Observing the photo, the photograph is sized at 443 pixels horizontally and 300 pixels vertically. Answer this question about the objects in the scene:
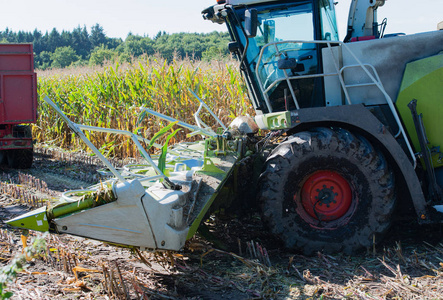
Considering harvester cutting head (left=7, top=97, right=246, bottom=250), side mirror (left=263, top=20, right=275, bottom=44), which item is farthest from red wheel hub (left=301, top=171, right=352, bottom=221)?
side mirror (left=263, top=20, right=275, bottom=44)

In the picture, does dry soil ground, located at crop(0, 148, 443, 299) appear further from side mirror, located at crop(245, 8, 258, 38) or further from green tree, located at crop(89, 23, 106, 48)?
green tree, located at crop(89, 23, 106, 48)

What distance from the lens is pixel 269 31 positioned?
413 cm

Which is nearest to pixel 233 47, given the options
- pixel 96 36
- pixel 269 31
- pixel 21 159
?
pixel 269 31

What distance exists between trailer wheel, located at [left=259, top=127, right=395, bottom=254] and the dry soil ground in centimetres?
15

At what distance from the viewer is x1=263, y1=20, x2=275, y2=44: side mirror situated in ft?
13.5

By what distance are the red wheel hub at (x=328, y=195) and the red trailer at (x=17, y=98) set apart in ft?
20.4

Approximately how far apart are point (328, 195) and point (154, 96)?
541 centimetres

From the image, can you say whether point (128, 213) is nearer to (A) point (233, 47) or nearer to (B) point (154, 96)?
(A) point (233, 47)

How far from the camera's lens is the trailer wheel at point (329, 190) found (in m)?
3.47

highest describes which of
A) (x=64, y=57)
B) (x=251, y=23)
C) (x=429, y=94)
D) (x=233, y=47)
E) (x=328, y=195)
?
(x=64, y=57)

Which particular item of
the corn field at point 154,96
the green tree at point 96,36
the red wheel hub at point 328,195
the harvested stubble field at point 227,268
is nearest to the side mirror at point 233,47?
the red wheel hub at point 328,195

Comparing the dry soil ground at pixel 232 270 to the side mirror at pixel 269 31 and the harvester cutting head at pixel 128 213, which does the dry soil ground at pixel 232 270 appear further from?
the side mirror at pixel 269 31

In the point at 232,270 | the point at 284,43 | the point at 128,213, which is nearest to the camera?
the point at 128,213

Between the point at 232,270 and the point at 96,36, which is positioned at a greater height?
the point at 96,36
